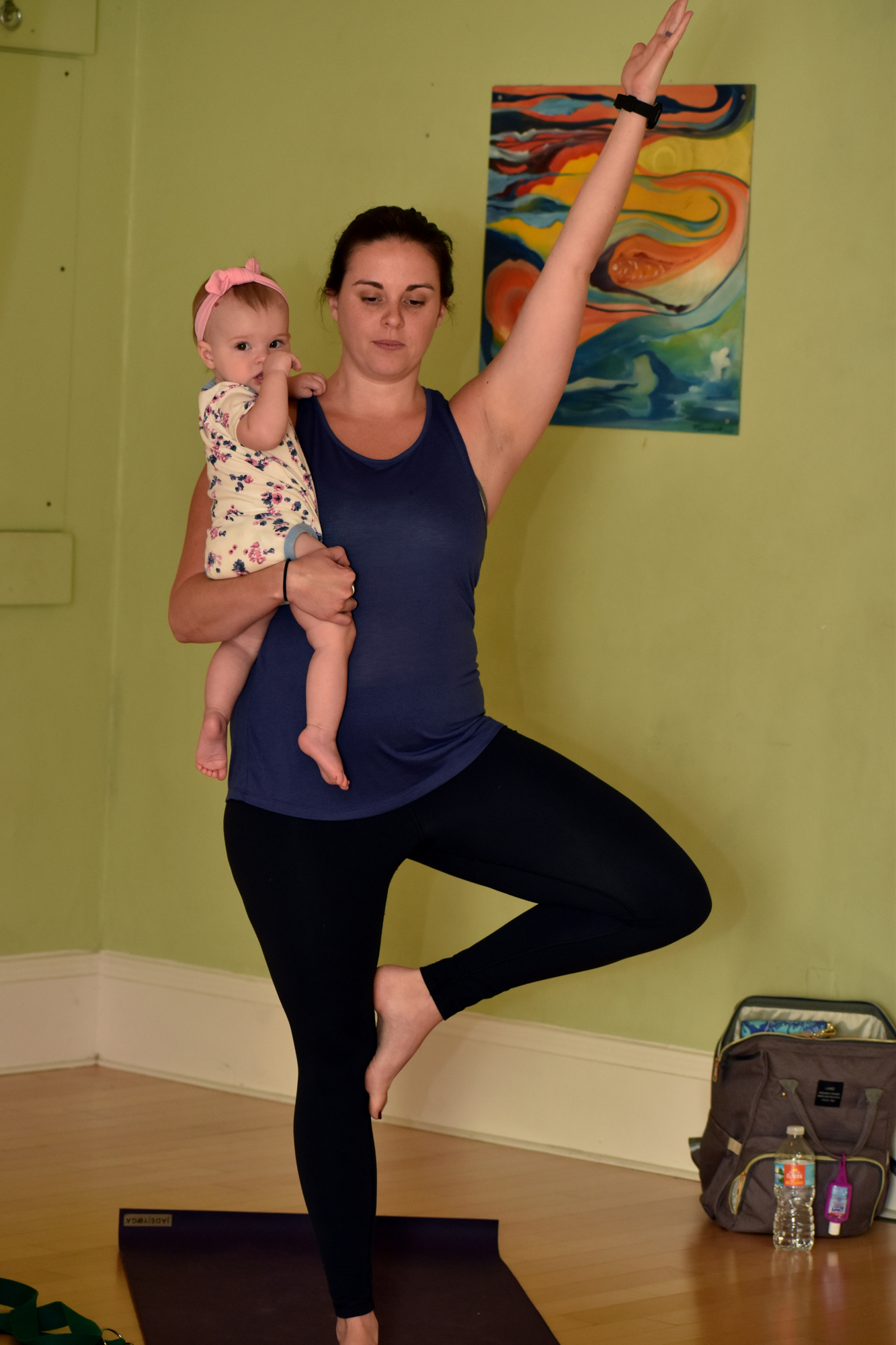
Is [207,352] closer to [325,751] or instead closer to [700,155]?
[325,751]

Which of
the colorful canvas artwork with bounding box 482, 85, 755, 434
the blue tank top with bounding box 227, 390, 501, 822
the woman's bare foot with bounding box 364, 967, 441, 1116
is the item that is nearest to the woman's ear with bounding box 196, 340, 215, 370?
the blue tank top with bounding box 227, 390, 501, 822

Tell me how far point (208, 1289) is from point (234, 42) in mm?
2878

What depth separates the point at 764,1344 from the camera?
2.46 meters

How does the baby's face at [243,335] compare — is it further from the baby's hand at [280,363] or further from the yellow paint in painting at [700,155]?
the yellow paint in painting at [700,155]

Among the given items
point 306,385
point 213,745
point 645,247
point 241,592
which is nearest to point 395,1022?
point 213,745

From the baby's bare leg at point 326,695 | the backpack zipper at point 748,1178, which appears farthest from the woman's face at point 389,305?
the backpack zipper at point 748,1178

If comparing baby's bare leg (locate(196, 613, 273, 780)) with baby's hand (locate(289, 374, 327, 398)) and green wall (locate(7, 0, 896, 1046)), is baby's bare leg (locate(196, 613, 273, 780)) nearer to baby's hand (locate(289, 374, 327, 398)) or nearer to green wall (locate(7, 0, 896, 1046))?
baby's hand (locate(289, 374, 327, 398))

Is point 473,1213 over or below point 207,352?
below

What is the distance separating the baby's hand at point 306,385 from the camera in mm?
2461

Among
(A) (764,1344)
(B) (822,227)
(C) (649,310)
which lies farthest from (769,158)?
(A) (764,1344)

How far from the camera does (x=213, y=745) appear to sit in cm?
256

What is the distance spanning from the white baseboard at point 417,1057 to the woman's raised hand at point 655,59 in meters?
2.02

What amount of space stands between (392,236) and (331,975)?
1160 millimetres

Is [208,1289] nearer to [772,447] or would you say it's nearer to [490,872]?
[490,872]
